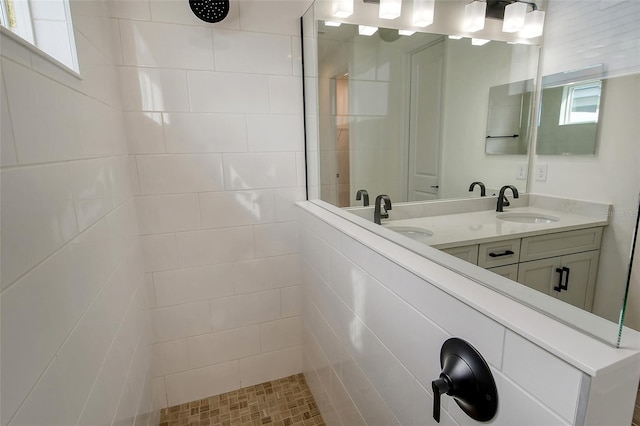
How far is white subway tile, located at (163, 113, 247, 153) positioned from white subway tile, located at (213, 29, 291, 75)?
238 millimetres

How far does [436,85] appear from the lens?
184cm

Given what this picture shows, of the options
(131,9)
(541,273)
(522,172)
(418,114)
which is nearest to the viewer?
(541,273)

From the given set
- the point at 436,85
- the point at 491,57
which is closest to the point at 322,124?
the point at 436,85

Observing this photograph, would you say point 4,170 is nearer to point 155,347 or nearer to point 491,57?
point 155,347

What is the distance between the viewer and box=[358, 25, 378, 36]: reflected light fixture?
163 cm

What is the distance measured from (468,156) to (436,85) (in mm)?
473

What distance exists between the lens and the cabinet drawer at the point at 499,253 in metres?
0.89

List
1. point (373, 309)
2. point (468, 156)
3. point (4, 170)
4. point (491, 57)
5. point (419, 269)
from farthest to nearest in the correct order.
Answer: point (468, 156) → point (491, 57) → point (373, 309) → point (419, 269) → point (4, 170)

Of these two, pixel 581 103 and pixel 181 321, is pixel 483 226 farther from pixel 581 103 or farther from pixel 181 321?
pixel 181 321

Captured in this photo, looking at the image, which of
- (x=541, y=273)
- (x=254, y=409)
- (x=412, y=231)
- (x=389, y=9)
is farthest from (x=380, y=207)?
(x=254, y=409)

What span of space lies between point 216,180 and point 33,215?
3.23 ft

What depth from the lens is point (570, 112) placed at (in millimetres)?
1447

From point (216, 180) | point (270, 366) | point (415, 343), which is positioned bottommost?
point (270, 366)

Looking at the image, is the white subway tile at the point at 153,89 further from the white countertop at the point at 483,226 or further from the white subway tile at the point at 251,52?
the white countertop at the point at 483,226
